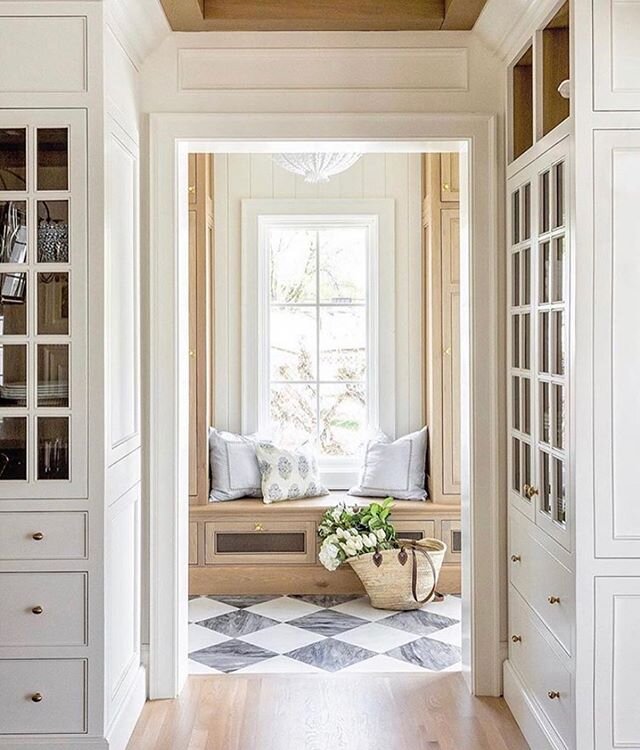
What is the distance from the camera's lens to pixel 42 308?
2781mm

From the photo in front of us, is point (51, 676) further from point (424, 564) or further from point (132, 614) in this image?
point (424, 564)

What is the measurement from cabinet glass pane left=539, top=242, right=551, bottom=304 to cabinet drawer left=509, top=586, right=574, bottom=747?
3.59ft

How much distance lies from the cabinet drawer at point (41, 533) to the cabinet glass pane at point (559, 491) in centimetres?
148

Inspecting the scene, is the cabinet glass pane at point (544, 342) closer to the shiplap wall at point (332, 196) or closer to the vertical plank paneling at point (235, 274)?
the shiplap wall at point (332, 196)

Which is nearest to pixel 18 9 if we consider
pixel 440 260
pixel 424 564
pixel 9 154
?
pixel 9 154

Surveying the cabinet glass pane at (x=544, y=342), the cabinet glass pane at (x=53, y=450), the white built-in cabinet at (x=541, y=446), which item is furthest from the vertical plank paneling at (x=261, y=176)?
the cabinet glass pane at (x=53, y=450)

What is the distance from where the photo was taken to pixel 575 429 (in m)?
2.52

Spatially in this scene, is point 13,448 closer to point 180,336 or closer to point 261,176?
point 180,336

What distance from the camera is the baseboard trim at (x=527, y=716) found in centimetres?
279

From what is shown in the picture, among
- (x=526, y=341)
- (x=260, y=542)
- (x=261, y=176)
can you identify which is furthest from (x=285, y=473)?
(x=526, y=341)

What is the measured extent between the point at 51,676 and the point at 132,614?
21.2 inches

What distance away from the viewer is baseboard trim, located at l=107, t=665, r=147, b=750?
2859mm

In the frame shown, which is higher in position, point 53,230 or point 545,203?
point 545,203

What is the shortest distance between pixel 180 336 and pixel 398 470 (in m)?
2.04
